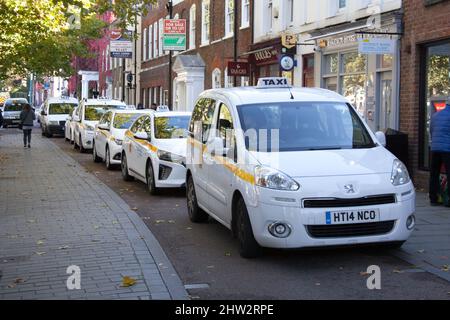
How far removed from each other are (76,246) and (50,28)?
48.7 feet

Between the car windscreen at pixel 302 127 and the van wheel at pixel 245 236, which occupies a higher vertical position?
the car windscreen at pixel 302 127

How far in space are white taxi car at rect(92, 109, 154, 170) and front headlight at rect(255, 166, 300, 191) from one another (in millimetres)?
9909

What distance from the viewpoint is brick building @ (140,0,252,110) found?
84.3 feet

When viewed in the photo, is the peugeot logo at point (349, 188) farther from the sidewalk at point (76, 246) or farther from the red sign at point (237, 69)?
the red sign at point (237, 69)

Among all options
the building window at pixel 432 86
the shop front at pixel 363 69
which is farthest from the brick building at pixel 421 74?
the shop front at pixel 363 69

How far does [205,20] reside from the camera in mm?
30859

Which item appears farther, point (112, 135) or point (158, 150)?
point (112, 135)

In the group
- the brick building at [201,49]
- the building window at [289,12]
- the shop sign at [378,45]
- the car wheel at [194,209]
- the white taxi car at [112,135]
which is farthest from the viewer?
the brick building at [201,49]

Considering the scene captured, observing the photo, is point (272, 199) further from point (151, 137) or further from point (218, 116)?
point (151, 137)

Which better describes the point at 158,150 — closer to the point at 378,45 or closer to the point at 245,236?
the point at 378,45

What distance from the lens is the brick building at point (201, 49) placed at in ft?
84.3

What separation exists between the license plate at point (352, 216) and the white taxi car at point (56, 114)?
92.8 feet

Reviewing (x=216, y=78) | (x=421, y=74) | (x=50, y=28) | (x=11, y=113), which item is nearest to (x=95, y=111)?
(x=50, y=28)

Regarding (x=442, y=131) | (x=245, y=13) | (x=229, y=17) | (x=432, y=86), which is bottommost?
(x=442, y=131)
